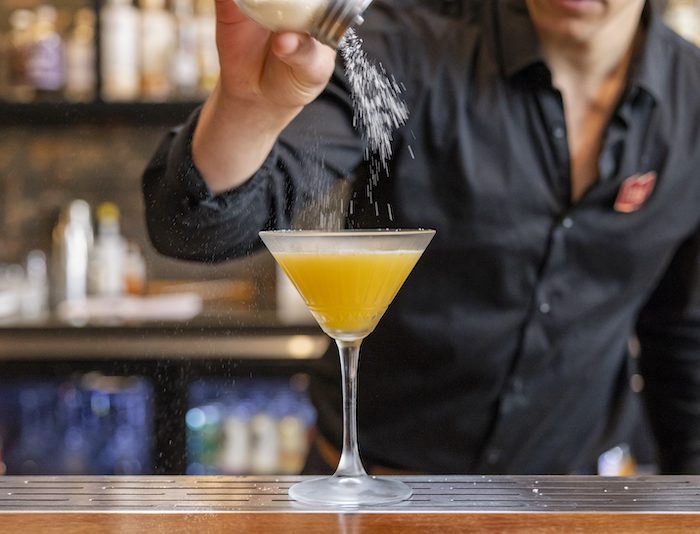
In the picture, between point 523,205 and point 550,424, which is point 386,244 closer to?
point 523,205

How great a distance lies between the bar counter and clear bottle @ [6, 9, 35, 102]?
7.50 ft

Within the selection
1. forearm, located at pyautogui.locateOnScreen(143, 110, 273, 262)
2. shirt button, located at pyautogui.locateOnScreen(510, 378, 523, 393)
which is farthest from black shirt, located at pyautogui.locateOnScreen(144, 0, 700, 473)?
forearm, located at pyautogui.locateOnScreen(143, 110, 273, 262)

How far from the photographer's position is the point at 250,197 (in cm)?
151

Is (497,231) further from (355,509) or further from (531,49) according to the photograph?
(355,509)

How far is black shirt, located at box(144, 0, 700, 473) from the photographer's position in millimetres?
1849

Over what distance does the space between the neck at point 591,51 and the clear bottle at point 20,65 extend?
1899 millimetres

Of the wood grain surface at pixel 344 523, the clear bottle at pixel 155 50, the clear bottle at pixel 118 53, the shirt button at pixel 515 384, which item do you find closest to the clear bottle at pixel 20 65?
the clear bottle at pixel 118 53

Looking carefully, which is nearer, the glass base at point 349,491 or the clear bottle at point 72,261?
the glass base at point 349,491

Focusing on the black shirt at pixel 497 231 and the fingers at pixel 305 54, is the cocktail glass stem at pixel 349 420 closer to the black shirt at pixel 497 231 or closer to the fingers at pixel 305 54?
→ the fingers at pixel 305 54

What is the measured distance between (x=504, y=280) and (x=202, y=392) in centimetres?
152

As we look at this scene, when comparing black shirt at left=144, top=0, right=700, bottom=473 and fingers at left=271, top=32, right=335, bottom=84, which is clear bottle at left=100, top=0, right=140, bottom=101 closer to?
black shirt at left=144, top=0, right=700, bottom=473

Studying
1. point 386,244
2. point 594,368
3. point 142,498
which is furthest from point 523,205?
point 142,498

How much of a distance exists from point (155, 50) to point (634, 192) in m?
Result: 1.80

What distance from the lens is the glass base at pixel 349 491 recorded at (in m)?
1.01
